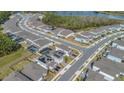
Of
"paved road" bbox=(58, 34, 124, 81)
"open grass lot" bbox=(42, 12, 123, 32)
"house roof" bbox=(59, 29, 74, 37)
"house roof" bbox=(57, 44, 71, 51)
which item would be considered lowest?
"paved road" bbox=(58, 34, 124, 81)

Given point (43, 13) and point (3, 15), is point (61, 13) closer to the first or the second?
point (43, 13)

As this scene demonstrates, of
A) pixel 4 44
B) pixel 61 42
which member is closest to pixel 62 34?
pixel 61 42

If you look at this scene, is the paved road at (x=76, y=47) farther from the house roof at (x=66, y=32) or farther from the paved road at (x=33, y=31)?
the house roof at (x=66, y=32)

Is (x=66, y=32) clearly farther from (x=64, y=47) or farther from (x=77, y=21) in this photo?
(x=64, y=47)

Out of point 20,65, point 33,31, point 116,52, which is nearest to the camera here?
point 20,65

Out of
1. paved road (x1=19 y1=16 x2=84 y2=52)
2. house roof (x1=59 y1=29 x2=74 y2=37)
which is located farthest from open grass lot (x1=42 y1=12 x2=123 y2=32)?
paved road (x1=19 y1=16 x2=84 y2=52)

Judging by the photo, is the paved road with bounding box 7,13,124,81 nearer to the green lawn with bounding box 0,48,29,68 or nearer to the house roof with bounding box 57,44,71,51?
the house roof with bounding box 57,44,71,51

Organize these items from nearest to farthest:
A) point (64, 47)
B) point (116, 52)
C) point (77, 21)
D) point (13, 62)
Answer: point (13, 62), point (116, 52), point (64, 47), point (77, 21)

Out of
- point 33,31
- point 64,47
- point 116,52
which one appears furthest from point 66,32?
point 116,52

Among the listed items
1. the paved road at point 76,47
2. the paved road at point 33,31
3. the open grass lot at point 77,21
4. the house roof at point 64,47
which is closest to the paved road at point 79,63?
the paved road at point 76,47
